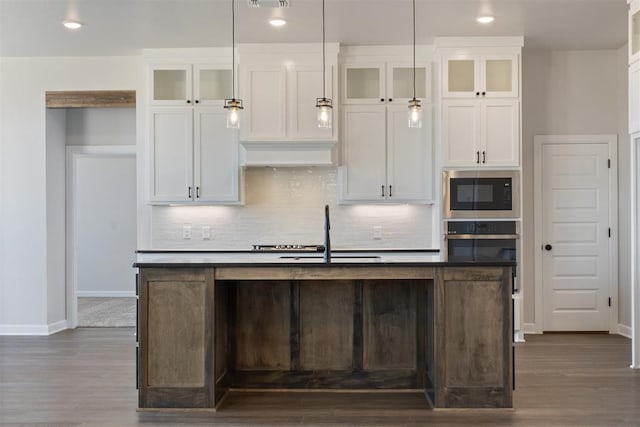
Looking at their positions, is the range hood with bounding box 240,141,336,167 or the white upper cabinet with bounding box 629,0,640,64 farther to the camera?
the range hood with bounding box 240,141,336,167

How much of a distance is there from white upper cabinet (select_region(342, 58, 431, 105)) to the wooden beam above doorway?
2.26 meters

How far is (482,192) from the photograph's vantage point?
5.49 m

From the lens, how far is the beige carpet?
668 cm

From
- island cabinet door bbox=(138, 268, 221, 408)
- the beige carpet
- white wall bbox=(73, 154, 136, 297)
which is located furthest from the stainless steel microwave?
white wall bbox=(73, 154, 136, 297)

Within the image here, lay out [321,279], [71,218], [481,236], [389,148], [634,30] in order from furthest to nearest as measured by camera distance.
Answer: [71,218]
[389,148]
[481,236]
[634,30]
[321,279]

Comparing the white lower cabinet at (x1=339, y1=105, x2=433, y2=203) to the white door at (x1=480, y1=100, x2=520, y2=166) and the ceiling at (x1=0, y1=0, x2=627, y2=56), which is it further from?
the ceiling at (x1=0, y1=0, x2=627, y2=56)

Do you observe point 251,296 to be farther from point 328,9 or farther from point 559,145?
point 559,145

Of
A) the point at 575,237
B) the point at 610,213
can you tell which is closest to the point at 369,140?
the point at 575,237

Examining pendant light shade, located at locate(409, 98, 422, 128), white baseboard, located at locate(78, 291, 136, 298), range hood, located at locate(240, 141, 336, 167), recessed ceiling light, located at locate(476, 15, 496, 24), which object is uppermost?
recessed ceiling light, located at locate(476, 15, 496, 24)

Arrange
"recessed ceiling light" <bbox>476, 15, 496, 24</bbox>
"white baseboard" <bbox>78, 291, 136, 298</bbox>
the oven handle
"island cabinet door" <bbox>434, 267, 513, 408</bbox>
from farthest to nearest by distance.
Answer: "white baseboard" <bbox>78, 291, 136, 298</bbox> → the oven handle → "recessed ceiling light" <bbox>476, 15, 496, 24</bbox> → "island cabinet door" <bbox>434, 267, 513, 408</bbox>

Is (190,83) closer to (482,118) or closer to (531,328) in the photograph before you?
(482,118)

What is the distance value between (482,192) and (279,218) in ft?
6.75

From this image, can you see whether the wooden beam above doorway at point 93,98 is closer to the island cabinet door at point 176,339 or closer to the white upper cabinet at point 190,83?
the white upper cabinet at point 190,83

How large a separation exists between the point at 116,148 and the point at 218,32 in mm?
1954
